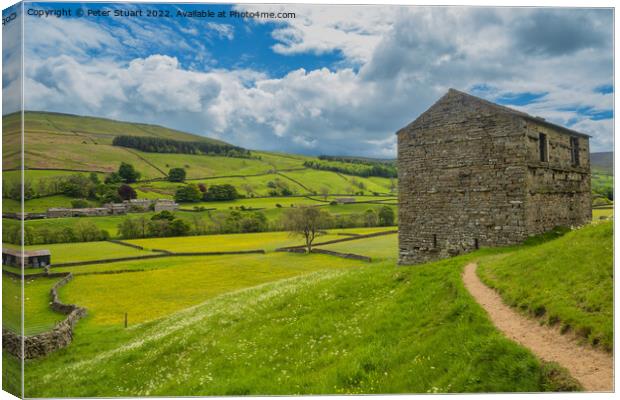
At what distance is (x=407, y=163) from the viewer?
23.1m

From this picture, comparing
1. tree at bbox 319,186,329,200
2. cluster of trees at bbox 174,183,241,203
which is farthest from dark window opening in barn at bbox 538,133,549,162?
tree at bbox 319,186,329,200

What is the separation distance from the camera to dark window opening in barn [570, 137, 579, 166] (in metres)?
23.6

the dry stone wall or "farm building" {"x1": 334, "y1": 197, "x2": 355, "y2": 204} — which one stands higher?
"farm building" {"x1": 334, "y1": 197, "x2": 355, "y2": 204}

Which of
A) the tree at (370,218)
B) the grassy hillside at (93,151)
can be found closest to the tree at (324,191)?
the grassy hillside at (93,151)

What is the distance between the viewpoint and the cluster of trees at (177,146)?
4782 cm

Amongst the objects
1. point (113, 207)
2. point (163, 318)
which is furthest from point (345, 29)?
point (113, 207)

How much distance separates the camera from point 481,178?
67.4ft

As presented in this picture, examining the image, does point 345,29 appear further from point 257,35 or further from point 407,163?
point 407,163

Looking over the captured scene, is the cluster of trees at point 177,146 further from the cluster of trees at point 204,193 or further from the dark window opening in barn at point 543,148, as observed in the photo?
the dark window opening in barn at point 543,148

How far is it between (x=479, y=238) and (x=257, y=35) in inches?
554

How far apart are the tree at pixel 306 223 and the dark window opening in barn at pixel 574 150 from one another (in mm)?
23276

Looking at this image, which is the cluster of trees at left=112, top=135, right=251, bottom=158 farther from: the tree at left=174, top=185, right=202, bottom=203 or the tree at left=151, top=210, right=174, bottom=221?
the tree at left=151, top=210, right=174, bottom=221

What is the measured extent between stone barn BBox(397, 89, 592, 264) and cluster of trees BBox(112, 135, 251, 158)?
30660 mm

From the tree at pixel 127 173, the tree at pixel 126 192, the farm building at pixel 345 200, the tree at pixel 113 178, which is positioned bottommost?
the farm building at pixel 345 200
